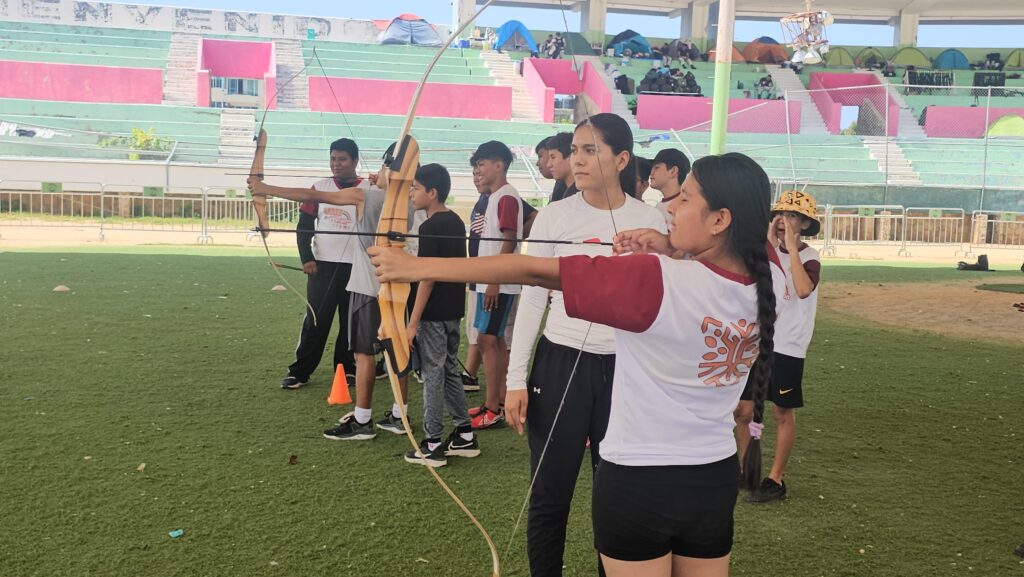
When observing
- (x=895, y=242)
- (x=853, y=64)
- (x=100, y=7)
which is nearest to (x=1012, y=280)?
(x=895, y=242)

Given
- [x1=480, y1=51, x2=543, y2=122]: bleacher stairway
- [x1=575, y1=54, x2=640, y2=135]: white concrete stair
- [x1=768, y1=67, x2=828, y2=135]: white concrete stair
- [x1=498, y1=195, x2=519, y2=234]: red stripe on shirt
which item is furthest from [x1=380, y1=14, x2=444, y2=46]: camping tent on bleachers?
[x1=498, y1=195, x2=519, y2=234]: red stripe on shirt

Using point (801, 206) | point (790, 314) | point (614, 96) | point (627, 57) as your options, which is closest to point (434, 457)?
point (790, 314)

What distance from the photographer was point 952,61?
1361 inches

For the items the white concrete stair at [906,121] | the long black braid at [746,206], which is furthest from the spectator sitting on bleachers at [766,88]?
the long black braid at [746,206]

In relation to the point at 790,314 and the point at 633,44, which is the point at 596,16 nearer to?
the point at 633,44

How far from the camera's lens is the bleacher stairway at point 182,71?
2722 cm

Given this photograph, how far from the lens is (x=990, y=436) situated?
522 cm

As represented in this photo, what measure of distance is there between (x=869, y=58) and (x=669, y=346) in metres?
36.0

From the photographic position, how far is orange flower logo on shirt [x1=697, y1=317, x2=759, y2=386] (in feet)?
5.96

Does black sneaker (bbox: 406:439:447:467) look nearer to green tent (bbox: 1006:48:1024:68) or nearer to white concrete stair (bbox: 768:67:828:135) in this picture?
white concrete stair (bbox: 768:67:828:135)

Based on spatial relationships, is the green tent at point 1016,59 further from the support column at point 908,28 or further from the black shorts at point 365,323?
the black shorts at point 365,323

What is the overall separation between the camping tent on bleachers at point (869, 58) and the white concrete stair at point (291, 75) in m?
20.1

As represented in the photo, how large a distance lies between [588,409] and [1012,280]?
43.8ft

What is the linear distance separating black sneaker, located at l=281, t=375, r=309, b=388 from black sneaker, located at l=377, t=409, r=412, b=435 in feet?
3.59
